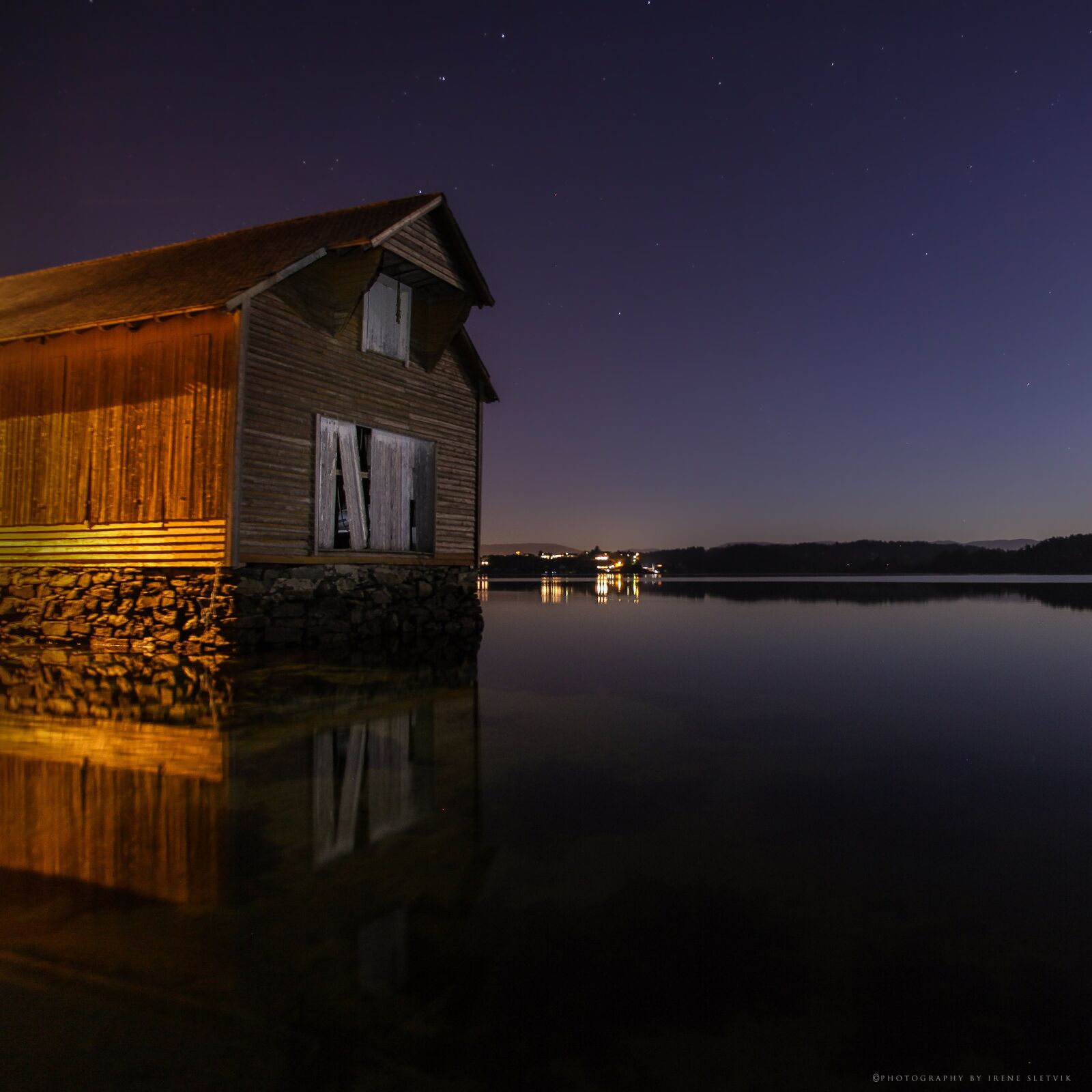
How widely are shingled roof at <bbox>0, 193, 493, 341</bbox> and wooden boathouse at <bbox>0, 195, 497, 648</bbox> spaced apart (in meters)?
0.09

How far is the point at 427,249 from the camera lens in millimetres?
17859

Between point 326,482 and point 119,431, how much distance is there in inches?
179

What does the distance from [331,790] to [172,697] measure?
5181 mm

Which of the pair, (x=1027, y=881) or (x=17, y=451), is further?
(x=17, y=451)

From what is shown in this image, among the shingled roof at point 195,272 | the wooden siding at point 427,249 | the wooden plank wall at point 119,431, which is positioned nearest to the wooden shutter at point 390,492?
the wooden plank wall at point 119,431

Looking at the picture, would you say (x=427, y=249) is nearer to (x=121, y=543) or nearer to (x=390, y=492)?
(x=390, y=492)

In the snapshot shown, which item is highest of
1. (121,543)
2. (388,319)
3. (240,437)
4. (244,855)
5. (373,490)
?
(388,319)

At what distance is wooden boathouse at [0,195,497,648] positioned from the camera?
48.9ft

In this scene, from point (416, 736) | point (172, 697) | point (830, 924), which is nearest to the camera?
point (830, 924)

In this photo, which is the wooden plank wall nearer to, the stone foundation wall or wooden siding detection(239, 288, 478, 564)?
wooden siding detection(239, 288, 478, 564)

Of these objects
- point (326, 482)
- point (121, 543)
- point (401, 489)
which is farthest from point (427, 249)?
point (121, 543)

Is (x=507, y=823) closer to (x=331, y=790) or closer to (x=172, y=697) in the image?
(x=331, y=790)

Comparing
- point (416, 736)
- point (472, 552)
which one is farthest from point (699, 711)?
point (472, 552)

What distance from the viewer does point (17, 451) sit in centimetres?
1706
